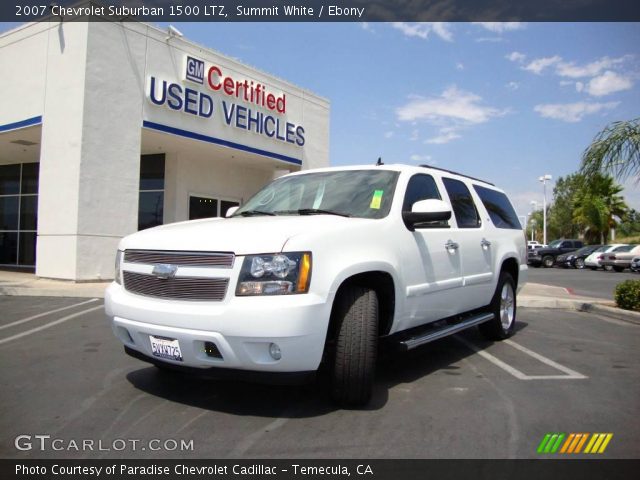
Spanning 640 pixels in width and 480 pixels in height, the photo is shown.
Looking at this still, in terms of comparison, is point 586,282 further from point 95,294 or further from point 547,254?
point 95,294

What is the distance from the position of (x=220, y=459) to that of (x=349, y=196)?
2.45 metres

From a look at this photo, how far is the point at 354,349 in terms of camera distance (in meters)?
3.49

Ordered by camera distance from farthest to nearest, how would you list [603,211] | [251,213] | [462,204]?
[603,211]
[462,204]
[251,213]

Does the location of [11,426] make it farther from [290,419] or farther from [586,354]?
[586,354]

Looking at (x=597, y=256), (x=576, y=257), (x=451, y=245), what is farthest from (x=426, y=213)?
(x=576, y=257)

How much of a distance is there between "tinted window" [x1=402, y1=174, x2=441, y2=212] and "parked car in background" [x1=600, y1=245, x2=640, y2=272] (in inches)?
1112

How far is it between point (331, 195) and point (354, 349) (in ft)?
5.36

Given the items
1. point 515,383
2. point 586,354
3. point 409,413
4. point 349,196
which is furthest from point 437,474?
point 586,354

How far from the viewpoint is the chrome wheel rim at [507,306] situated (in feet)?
21.0

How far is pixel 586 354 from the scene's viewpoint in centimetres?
578

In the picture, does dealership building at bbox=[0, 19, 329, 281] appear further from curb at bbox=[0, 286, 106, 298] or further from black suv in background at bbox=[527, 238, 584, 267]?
black suv in background at bbox=[527, 238, 584, 267]

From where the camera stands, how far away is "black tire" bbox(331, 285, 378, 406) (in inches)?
137

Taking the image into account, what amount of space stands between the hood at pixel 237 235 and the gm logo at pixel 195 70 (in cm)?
1107

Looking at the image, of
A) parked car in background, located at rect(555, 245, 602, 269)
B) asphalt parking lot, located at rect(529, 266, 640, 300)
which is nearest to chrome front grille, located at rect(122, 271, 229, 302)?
asphalt parking lot, located at rect(529, 266, 640, 300)
